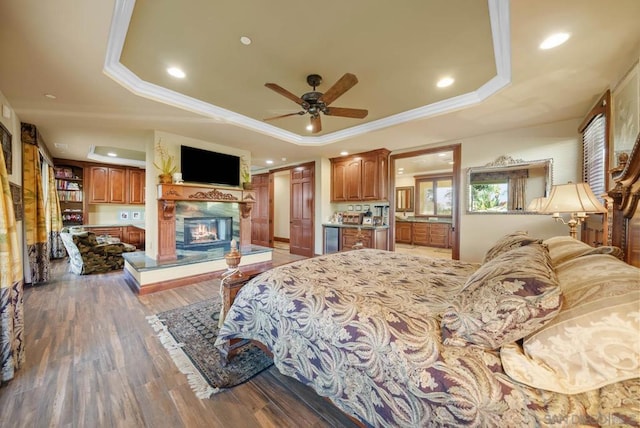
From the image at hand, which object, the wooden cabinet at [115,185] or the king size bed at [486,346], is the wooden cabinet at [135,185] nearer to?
the wooden cabinet at [115,185]

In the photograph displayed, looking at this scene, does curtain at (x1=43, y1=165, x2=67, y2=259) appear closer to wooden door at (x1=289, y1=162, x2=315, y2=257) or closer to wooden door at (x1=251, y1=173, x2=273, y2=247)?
wooden door at (x1=251, y1=173, x2=273, y2=247)

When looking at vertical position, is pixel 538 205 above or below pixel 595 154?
below

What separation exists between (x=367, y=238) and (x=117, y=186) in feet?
22.7

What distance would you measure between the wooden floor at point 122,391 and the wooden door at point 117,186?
5.05 metres

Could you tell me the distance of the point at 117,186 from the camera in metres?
6.67

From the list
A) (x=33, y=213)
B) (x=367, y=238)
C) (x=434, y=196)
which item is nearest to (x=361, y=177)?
(x=367, y=238)

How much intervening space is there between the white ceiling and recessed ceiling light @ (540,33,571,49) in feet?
0.17

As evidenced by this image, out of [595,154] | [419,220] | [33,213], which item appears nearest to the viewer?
[595,154]

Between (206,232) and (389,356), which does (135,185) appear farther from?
(389,356)

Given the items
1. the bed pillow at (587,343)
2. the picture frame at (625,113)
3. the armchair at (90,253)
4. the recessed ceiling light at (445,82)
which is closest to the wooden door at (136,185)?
the armchair at (90,253)

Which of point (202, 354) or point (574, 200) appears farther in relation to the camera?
point (574, 200)

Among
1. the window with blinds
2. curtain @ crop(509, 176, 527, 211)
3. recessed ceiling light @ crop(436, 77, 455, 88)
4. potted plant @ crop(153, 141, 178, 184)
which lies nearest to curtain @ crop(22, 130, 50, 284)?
potted plant @ crop(153, 141, 178, 184)

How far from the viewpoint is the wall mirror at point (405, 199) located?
28.6ft

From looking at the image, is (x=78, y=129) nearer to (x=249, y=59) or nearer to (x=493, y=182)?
(x=249, y=59)
